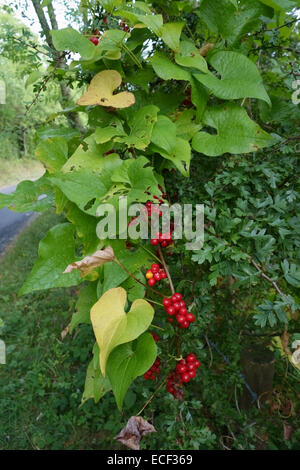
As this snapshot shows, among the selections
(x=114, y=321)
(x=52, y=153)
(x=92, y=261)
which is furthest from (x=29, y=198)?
(x=114, y=321)

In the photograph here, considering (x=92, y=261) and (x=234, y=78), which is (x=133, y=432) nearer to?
(x=92, y=261)

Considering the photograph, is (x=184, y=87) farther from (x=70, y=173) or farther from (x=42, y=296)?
(x=42, y=296)

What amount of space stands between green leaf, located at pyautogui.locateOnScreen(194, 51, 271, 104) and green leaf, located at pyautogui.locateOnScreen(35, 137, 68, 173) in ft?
1.24

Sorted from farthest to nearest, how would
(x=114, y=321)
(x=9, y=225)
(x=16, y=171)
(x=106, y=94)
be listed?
(x=16, y=171)
(x=9, y=225)
(x=106, y=94)
(x=114, y=321)

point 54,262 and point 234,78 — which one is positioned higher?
point 234,78

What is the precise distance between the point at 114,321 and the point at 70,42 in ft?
2.18

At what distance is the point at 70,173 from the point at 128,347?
0.41 m

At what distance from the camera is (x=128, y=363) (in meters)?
0.65

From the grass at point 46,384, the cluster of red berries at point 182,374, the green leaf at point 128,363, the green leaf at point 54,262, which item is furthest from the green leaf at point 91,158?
the grass at point 46,384

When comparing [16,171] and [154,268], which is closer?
[154,268]

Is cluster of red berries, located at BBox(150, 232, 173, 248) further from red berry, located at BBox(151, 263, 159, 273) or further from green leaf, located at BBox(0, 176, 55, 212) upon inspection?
green leaf, located at BBox(0, 176, 55, 212)

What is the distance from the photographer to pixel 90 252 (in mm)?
698

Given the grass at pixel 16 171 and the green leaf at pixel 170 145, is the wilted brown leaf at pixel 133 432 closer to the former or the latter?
the green leaf at pixel 170 145
